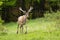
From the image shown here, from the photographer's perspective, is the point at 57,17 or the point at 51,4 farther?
the point at 51,4

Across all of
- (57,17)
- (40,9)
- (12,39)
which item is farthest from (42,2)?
(12,39)

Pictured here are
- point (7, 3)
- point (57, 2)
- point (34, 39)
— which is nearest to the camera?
point (34, 39)

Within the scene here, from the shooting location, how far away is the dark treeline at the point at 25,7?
33281mm

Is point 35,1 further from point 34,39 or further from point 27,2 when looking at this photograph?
point 34,39

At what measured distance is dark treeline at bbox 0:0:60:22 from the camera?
3328 cm

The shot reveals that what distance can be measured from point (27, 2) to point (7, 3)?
4076 millimetres

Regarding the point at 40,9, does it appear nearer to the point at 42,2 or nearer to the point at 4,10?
the point at 42,2

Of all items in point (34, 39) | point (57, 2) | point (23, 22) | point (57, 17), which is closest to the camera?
point (34, 39)

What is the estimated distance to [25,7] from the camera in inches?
1383

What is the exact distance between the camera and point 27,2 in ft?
116

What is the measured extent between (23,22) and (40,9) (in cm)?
1829

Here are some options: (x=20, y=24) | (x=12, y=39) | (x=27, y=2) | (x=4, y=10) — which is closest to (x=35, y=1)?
(x=27, y=2)

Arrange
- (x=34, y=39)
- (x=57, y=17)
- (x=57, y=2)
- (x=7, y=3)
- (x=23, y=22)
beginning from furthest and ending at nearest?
(x=57, y=2) → (x=7, y=3) → (x=57, y=17) → (x=23, y=22) → (x=34, y=39)

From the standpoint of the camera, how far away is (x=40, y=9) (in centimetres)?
3678
